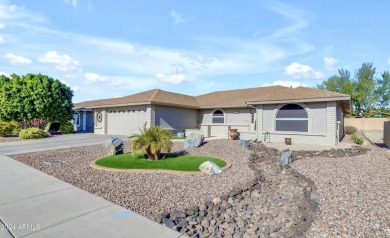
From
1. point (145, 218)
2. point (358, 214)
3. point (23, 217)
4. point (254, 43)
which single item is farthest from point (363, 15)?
point (23, 217)

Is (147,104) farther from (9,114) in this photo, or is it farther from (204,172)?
(9,114)

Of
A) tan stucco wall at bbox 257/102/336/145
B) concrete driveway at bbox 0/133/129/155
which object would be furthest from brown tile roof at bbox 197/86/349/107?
concrete driveway at bbox 0/133/129/155

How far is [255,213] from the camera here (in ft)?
15.5

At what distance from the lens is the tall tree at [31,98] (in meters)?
21.5

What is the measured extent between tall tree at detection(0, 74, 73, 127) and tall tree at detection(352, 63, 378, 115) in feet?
154

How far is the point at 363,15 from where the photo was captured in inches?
385

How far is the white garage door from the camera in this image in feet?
65.0

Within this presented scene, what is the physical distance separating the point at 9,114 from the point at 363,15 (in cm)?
2977

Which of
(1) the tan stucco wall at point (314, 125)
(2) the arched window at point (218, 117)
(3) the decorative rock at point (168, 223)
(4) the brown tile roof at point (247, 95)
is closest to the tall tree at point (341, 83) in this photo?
(4) the brown tile roof at point (247, 95)

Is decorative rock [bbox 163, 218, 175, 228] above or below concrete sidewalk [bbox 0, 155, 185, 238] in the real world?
below

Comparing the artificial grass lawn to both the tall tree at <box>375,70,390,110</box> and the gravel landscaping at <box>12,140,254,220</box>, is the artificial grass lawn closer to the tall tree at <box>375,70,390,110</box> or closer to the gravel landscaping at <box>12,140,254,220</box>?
the gravel landscaping at <box>12,140,254,220</box>

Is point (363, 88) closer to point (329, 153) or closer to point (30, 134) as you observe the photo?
point (329, 153)

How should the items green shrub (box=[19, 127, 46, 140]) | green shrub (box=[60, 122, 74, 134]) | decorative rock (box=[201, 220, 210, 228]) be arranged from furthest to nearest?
green shrub (box=[60, 122, 74, 134]), green shrub (box=[19, 127, 46, 140]), decorative rock (box=[201, 220, 210, 228])

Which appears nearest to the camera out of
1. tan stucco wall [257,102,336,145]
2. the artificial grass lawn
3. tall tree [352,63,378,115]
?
the artificial grass lawn
